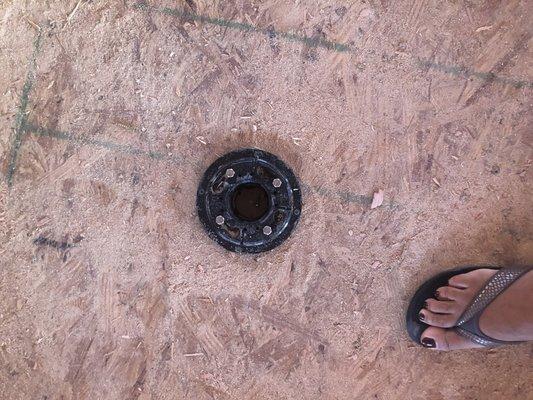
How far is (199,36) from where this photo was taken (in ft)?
4.70

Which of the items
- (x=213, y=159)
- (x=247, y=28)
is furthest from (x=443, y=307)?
(x=247, y=28)

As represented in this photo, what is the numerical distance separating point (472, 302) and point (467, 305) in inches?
0.6

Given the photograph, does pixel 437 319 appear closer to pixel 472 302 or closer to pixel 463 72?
pixel 472 302

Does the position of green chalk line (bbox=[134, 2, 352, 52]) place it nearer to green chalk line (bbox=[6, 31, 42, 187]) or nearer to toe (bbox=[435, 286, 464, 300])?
green chalk line (bbox=[6, 31, 42, 187])

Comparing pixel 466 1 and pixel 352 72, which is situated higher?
pixel 466 1

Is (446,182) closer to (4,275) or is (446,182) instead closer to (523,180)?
(523,180)

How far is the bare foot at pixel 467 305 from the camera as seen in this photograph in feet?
4.24

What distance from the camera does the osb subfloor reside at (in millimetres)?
1428

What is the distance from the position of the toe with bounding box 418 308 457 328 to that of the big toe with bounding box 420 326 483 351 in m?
0.01

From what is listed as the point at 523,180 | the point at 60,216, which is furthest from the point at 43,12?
the point at 523,180

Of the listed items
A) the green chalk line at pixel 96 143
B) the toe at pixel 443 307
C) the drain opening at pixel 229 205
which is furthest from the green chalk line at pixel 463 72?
the green chalk line at pixel 96 143

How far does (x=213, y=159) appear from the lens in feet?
4.75

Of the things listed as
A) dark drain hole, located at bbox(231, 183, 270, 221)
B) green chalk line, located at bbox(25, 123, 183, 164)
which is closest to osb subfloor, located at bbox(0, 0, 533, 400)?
green chalk line, located at bbox(25, 123, 183, 164)

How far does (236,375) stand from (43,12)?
1052 mm
